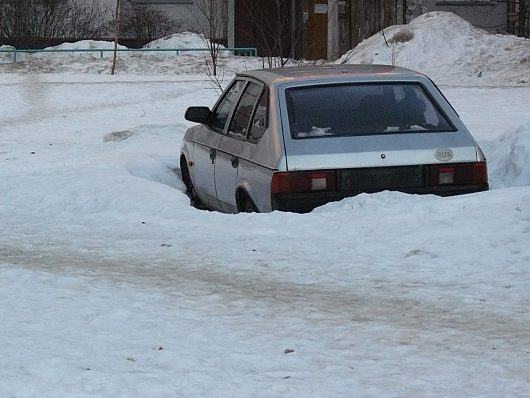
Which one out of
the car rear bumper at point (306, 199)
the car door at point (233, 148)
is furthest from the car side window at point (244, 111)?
the car rear bumper at point (306, 199)

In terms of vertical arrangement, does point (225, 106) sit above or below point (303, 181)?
above

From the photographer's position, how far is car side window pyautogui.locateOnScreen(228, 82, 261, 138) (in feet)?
28.8

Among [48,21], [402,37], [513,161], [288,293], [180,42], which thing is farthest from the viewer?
[48,21]

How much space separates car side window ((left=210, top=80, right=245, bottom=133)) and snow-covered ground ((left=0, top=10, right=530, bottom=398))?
28.9 inches

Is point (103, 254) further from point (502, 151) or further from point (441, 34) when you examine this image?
point (441, 34)

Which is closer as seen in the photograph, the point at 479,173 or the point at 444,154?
the point at 444,154

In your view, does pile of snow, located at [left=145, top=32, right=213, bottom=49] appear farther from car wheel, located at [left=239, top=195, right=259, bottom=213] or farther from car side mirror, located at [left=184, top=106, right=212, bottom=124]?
car wheel, located at [left=239, top=195, right=259, bottom=213]

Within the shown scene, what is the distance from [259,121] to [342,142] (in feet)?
2.55

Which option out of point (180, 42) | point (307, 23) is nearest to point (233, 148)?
point (307, 23)

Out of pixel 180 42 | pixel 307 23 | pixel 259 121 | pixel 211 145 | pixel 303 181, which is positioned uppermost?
pixel 307 23

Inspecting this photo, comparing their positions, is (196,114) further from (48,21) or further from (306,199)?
(48,21)

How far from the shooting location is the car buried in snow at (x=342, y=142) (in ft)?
25.7

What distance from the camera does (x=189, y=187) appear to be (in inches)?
415

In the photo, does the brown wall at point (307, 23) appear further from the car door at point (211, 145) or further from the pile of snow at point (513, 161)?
the car door at point (211, 145)
